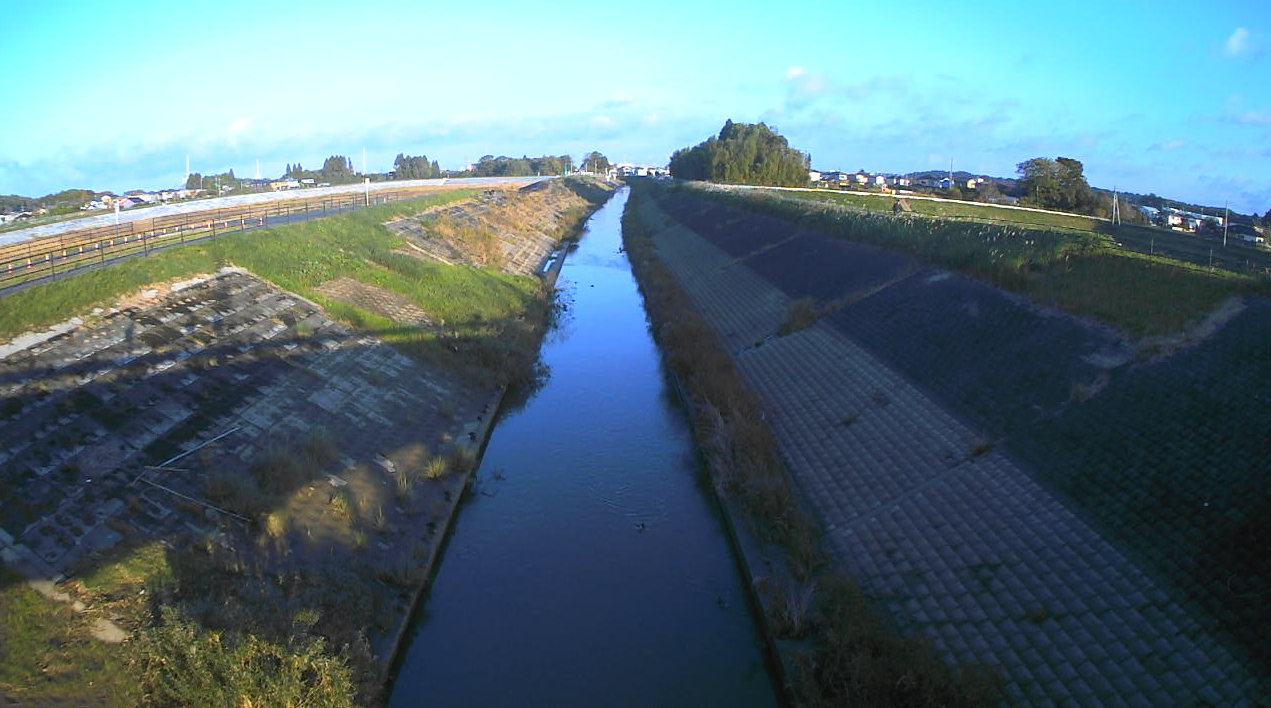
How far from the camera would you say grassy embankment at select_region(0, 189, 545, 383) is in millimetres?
13430

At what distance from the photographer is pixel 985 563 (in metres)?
9.00

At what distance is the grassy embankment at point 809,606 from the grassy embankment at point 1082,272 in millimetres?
5485

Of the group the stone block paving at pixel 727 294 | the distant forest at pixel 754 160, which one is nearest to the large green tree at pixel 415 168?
the distant forest at pixel 754 160

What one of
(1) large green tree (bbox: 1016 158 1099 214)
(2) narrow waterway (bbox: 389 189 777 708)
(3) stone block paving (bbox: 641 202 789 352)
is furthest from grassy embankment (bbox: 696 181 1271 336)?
(1) large green tree (bbox: 1016 158 1099 214)

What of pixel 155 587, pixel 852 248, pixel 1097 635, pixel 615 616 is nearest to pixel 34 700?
pixel 155 587

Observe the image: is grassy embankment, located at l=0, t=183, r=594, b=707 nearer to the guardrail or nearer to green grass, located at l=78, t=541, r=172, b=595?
green grass, located at l=78, t=541, r=172, b=595

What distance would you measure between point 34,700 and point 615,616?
5.83 metres

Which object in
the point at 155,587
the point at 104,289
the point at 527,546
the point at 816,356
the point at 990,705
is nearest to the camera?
the point at 990,705

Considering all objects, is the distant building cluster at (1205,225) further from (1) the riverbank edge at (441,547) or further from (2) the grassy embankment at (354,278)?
(2) the grassy embankment at (354,278)

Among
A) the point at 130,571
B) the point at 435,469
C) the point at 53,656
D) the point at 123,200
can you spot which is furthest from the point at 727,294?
the point at 123,200

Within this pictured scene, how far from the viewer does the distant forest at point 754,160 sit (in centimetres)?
7775

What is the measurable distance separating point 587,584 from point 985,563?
16.1 feet

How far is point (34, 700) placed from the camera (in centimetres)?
649

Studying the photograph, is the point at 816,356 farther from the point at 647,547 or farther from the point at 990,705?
the point at 990,705
